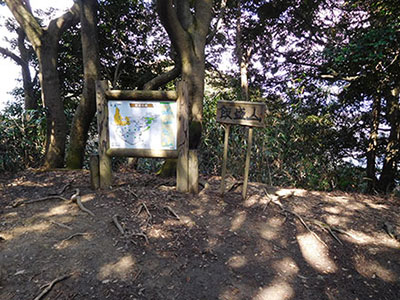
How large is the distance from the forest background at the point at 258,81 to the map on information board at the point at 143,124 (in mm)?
1232

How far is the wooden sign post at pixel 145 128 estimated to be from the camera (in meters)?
4.10

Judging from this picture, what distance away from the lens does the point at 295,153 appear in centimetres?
668

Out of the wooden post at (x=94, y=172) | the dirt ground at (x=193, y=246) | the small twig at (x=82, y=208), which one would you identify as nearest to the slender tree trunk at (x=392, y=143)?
the dirt ground at (x=193, y=246)

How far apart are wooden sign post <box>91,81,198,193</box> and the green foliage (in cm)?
290

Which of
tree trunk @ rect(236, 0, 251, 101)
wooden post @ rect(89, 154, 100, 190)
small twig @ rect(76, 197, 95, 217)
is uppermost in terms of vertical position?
tree trunk @ rect(236, 0, 251, 101)

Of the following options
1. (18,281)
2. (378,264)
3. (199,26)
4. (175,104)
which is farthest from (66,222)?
(199,26)

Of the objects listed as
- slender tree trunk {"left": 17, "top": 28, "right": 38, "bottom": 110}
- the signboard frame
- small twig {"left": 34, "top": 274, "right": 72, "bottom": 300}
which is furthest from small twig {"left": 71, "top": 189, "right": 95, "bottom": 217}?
slender tree trunk {"left": 17, "top": 28, "right": 38, "bottom": 110}

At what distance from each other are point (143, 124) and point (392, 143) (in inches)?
284

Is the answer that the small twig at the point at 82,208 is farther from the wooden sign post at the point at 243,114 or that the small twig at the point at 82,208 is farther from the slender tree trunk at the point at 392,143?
the slender tree trunk at the point at 392,143

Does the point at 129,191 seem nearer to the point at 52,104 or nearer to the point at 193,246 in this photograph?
the point at 193,246

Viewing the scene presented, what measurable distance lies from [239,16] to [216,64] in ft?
9.83

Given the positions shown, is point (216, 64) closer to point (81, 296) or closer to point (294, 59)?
point (294, 59)

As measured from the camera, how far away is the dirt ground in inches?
92.9

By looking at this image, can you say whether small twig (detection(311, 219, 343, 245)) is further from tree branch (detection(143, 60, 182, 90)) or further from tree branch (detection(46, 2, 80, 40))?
tree branch (detection(46, 2, 80, 40))
